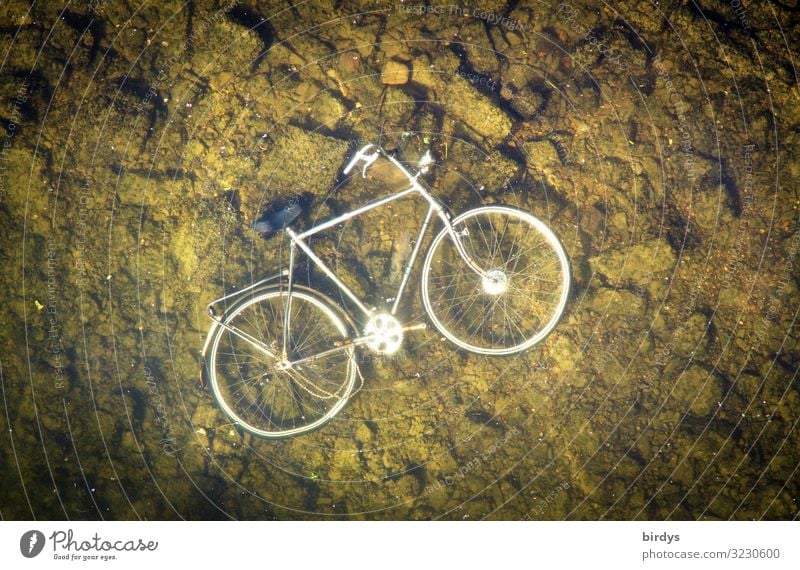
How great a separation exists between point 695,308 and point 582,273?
1.23 meters

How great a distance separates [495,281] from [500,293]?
317 millimetres

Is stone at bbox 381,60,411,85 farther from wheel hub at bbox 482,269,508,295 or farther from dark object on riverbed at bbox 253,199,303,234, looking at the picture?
wheel hub at bbox 482,269,508,295

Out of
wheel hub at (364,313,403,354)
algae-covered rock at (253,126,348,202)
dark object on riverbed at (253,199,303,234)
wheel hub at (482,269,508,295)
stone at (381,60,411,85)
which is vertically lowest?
wheel hub at (364,313,403,354)

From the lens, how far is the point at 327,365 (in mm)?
5719

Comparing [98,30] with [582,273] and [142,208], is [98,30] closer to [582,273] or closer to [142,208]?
[142,208]

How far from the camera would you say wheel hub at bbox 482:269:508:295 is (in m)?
5.36

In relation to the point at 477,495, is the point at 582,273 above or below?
above

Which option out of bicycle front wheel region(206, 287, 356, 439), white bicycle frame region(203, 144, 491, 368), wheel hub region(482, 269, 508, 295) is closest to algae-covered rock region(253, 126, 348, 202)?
white bicycle frame region(203, 144, 491, 368)

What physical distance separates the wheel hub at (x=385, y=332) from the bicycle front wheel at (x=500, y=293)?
52cm

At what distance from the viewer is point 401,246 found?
575cm

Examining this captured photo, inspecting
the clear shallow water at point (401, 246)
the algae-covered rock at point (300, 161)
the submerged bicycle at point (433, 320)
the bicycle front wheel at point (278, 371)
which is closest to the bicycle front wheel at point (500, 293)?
the submerged bicycle at point (433, 320)

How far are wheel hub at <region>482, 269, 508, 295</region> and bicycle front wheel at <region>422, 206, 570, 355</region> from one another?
0.76ft

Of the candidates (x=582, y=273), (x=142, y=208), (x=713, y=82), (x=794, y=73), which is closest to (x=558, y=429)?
(x=582, y=273)
